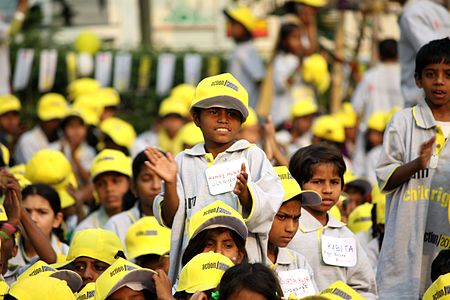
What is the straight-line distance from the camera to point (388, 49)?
48.7 ft

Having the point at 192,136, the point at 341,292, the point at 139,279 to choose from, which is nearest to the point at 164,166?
the point at 139,279

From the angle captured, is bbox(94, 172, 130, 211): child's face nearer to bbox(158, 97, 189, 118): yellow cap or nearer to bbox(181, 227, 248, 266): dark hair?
bbox(181, 227, 248, 266): dark hair

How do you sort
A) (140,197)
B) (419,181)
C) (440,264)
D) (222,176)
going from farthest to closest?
(140,197) < (419,181) < (440,264) < (222,176)

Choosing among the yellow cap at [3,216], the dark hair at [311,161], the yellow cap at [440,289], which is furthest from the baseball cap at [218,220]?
the yellow cap at [3,216]

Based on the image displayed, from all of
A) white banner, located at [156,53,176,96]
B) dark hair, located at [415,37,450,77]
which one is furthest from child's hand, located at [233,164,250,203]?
white banner, located at [156,53,176,96]

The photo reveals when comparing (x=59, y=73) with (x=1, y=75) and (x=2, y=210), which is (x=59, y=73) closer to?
(x=1, y=75)

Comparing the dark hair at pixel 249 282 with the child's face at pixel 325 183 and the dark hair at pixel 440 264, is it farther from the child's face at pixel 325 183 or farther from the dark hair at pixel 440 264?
the child's face at pixel 325 183

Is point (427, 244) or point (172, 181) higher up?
point (172, 181)

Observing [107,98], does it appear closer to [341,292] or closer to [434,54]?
[434,54]

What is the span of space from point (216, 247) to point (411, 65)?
332 centimetres

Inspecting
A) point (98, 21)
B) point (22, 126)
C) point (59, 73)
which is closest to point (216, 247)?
point (22, 126)

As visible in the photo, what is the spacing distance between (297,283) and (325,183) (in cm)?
103

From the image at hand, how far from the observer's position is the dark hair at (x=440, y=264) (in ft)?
25.7

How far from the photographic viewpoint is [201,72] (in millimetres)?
19016
